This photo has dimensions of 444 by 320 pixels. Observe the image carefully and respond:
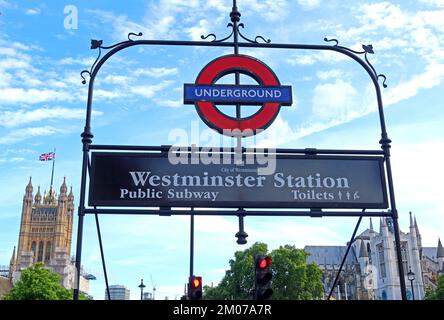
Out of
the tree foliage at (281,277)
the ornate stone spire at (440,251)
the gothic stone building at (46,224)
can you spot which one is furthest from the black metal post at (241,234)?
the gothic stone building at (46,224)

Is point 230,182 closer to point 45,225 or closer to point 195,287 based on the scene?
point 195,287

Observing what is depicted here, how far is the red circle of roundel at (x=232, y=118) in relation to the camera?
963 centimetres

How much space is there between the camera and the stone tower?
14650 cm

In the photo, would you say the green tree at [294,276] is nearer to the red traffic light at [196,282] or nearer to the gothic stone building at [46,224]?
the red traffic light at [196,282]

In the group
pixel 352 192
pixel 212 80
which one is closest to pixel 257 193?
pixel 352 192

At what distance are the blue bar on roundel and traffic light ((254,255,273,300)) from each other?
10.5ft

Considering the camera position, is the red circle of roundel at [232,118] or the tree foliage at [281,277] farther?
the tree foliage at [281,277]

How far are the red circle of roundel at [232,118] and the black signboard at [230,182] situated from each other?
853 millimetres

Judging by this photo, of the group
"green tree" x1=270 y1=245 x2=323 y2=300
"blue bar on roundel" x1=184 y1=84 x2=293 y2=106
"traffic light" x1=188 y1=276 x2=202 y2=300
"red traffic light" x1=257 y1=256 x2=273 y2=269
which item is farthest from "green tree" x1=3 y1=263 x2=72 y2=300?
"blue bar on roundel" x1=184 y1=84 x2=293 y2=106

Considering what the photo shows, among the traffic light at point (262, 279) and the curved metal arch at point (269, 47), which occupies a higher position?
the curved metal arch at point (269, 47)

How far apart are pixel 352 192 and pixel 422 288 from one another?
10181 cm

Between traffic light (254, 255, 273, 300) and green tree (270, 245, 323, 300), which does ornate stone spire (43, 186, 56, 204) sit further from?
traffic light (254, 255, 273, 300)

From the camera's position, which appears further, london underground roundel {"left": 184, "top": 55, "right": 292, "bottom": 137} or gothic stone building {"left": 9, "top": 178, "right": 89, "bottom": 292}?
gothic stone building {"left": 9, "top": 178, "right": 89, "bottom": 292}
